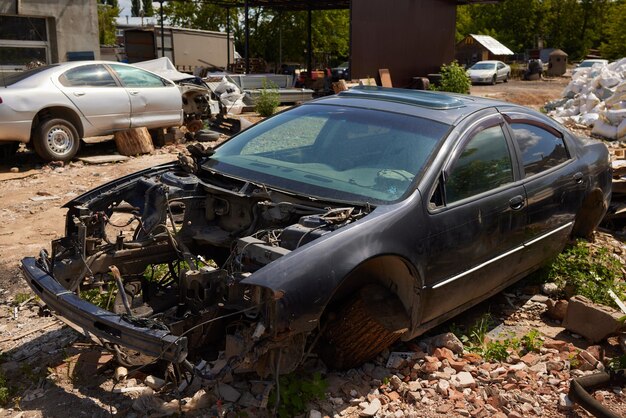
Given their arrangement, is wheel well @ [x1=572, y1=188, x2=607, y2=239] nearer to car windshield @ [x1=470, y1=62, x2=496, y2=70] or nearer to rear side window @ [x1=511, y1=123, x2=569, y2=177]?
rear side window @ [x1=511, y1=123, x2=569, y2=177]

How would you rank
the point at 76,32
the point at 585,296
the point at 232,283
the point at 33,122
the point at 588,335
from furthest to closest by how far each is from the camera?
the point at 76,32 < the point at 33,122 < the point at 585,296 < the point at 588,335 < the point at 232,283

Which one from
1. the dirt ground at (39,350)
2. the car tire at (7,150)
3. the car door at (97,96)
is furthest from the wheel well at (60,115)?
the dirt ground at (39,350)

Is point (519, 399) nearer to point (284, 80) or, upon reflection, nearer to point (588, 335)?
point (588, 335)

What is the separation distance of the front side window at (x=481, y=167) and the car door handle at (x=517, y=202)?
12 centimetres

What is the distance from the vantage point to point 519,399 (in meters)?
3.58

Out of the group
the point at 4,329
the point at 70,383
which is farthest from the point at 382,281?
the point at 4,329

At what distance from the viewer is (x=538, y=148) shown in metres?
4.76

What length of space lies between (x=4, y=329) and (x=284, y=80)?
1636cm

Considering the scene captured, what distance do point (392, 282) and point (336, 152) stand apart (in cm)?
105

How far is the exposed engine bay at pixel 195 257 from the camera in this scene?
120 inches

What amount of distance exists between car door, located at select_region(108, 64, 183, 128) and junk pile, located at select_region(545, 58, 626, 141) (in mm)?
10052

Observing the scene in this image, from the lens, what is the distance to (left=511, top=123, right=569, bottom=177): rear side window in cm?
456

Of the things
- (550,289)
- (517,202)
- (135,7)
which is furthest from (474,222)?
(135,7)

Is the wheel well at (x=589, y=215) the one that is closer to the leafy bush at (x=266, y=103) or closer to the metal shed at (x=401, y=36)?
the leafy bush at (x=266, y=103)
